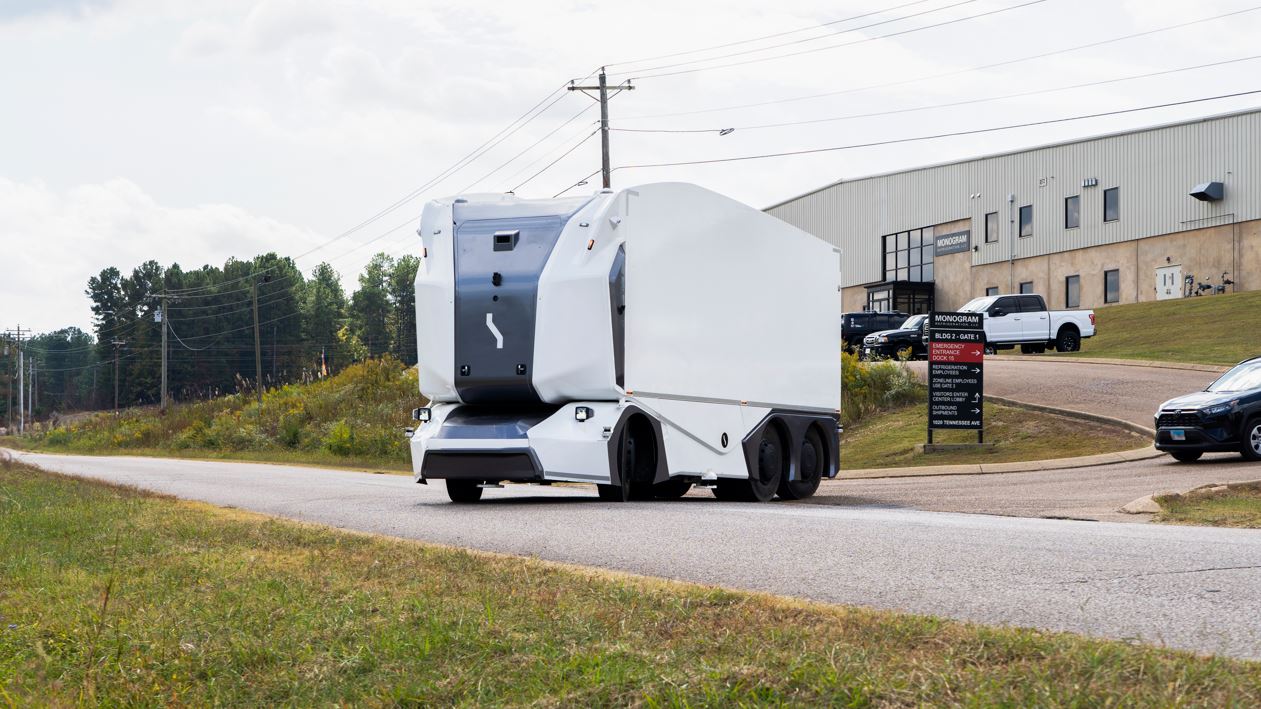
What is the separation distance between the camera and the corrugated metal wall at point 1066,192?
185ft

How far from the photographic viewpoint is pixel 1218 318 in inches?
1811

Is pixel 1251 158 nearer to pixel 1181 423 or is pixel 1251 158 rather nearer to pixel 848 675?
pixel 1181 423

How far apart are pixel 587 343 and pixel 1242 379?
12.9m

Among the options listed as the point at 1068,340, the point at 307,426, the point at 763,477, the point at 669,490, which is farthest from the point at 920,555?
the point at 1068,340

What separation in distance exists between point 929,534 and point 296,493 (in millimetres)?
10722

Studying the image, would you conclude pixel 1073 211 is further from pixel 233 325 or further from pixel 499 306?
pixel 233 325

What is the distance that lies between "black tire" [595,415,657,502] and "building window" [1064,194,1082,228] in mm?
52245

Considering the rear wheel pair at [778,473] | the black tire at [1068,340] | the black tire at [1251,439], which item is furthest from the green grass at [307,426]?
the black tire at [1068,340]

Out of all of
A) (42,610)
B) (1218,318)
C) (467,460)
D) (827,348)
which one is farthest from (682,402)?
(1218,318)

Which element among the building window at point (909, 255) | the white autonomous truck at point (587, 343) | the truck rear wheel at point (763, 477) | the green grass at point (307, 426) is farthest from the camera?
the building window at point (909, 255)

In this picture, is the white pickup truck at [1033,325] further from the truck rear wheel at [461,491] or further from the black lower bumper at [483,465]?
the black lower bumper at [483,465]

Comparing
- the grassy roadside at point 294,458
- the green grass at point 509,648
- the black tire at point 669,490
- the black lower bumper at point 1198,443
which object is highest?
the green grass at point 509,648

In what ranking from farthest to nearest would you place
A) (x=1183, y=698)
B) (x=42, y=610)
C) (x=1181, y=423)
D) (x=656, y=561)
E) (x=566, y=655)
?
(x=1181, y=423)
(x=656, y=561)
(x=42, y=610)
(x=566, y=655)
(x=1183, y=698)

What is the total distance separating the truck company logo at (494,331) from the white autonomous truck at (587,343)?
0.01 meters
